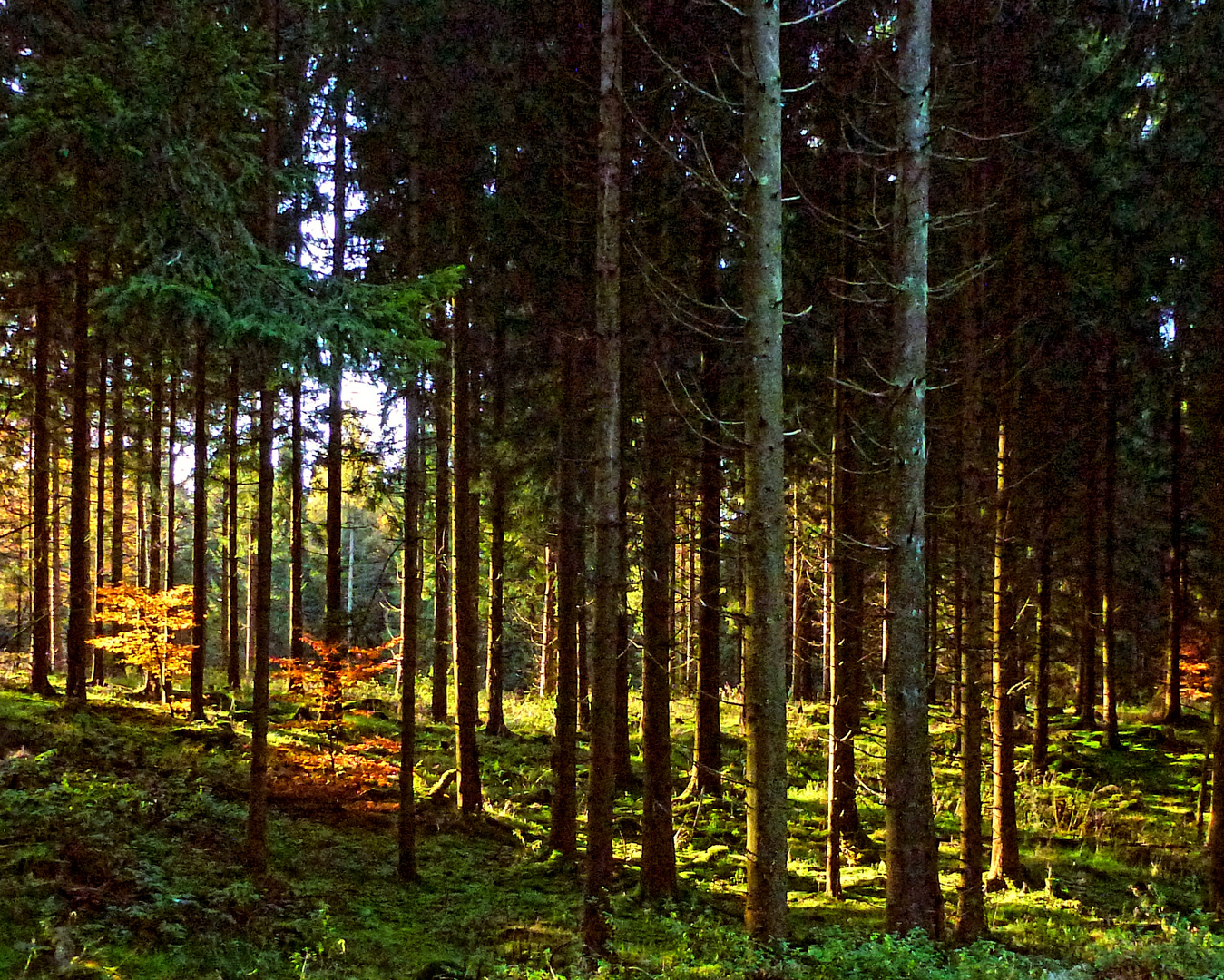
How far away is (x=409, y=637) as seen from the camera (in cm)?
1103

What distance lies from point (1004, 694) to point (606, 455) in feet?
21.2

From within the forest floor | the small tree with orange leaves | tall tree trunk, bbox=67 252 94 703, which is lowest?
the forest floor

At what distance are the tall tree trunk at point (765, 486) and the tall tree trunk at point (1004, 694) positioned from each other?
4330 millimetres

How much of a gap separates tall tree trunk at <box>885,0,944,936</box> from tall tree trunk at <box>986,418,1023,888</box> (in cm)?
254

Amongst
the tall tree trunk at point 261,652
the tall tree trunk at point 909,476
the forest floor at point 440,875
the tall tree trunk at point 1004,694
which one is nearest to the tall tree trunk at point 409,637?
the forest floor at point 440,875

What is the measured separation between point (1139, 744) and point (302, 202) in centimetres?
2354

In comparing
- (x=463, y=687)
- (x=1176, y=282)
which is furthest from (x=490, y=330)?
(x=1176, y=282)

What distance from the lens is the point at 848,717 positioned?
12141mm

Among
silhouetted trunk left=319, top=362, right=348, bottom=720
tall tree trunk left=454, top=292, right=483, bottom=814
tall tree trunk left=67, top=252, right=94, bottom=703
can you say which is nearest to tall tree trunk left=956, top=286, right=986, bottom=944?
silhouetted trunk left=319, top=362, right=348, bottom=720

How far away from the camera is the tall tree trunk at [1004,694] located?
10.3m

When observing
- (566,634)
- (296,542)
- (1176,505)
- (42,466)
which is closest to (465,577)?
(566,634)

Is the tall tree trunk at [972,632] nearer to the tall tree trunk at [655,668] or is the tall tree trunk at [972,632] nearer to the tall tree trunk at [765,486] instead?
the tall tree trunk at [655,668]

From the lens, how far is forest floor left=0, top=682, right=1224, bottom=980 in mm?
6895

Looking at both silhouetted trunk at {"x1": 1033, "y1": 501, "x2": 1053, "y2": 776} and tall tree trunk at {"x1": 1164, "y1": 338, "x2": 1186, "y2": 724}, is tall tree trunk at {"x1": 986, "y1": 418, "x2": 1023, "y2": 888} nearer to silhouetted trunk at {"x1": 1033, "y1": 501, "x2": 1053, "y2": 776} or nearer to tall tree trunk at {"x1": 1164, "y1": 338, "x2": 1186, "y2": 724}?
silhouetted trunk at {"x1": 1033, "y1": 501, "x2": 1053, "y2": 776}
